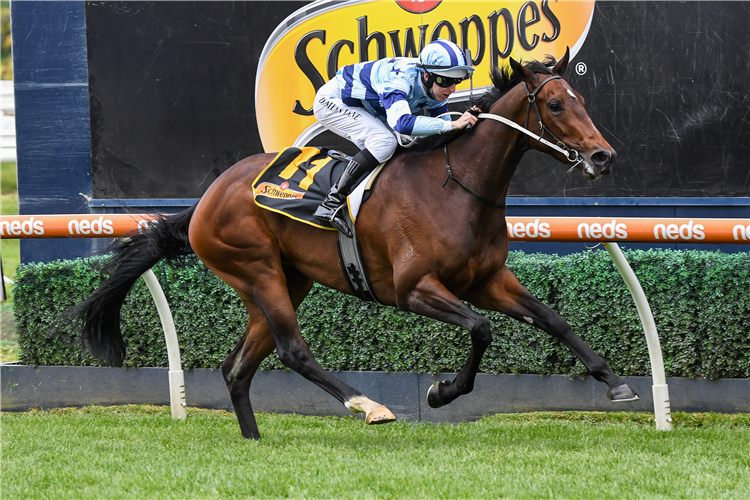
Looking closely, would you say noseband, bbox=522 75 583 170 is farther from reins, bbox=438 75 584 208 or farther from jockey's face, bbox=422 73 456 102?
jockey's face, bbox=422 73 456 102

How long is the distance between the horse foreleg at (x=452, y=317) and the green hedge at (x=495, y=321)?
4.76 ft

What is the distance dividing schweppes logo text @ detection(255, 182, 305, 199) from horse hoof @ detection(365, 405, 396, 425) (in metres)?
1.20

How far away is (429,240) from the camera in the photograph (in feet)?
14.0

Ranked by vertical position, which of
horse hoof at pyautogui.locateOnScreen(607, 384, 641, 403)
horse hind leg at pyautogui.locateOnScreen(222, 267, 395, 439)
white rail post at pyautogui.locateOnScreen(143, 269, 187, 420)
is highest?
horse hoof at pyautogui.locateOnScreen(607, 384, 641, 403)

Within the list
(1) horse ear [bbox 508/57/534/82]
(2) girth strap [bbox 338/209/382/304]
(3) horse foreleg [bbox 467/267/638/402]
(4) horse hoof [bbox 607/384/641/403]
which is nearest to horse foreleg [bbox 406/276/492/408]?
(3) horse foreleg [bbox 467/267/638/402]

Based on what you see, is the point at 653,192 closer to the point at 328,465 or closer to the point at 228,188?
the point at 228,188

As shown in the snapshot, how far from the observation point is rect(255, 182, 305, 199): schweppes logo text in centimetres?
468

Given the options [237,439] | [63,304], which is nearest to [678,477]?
[237,439]

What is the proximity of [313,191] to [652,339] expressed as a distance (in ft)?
6.35

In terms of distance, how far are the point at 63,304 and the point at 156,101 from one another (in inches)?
65.7

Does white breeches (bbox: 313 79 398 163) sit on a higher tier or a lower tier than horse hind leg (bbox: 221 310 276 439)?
higher

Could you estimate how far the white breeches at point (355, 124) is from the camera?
454 cm

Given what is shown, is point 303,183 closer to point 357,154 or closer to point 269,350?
point 357,154

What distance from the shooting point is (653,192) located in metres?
6.20
